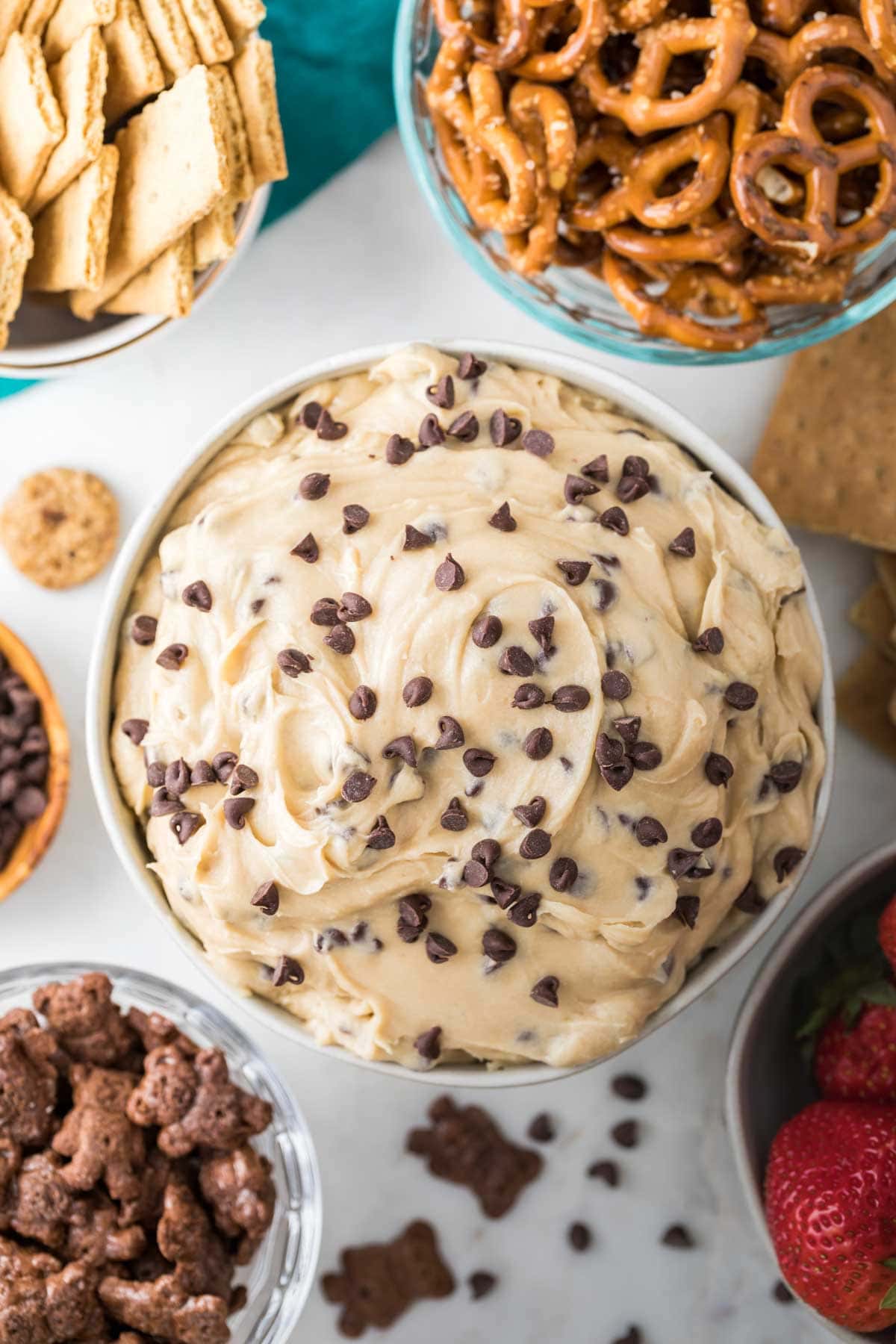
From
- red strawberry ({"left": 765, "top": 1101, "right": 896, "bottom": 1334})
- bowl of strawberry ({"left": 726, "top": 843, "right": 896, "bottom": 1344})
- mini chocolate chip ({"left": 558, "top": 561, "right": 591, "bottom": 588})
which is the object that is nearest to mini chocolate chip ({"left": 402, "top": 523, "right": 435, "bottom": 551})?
mini chocolate chip ({"left": 558, "top": 561, "right": 591, "bottom": 588})

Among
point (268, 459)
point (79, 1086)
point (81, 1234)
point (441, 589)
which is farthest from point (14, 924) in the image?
point (441, 589)

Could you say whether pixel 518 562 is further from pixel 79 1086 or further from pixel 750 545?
pixel 79 1086

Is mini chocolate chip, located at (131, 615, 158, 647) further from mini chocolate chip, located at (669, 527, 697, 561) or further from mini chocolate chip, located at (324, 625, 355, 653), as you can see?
mini chocolate chip, located at (669, 527, 697, 561)

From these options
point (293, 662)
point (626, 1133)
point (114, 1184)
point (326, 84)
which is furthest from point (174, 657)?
point (626, 1133)

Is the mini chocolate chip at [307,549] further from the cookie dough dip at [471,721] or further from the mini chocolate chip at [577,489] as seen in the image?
the mini chocolate chip at [577,489]

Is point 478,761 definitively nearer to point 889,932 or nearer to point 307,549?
point 307,549
